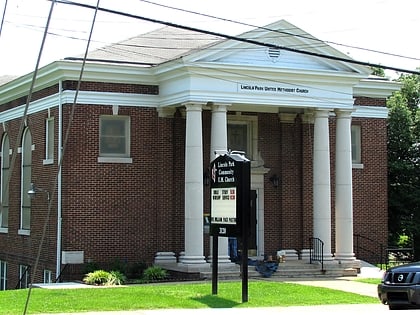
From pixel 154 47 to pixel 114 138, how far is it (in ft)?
15.7

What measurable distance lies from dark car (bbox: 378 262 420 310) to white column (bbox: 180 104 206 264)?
1012 centimetres

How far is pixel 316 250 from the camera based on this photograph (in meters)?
28.7

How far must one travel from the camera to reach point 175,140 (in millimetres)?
28469

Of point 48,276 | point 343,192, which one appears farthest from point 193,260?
point 343,192

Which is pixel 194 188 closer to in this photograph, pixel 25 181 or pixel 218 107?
pixel 218 107

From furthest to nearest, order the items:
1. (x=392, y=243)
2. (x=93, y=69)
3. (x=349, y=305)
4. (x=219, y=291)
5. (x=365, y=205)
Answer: (x=392, y=243), (x=365, y=205), (x=93, y=69), (x=219, y=291), (x=349, y=305)

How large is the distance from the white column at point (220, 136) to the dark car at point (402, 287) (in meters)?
10.1

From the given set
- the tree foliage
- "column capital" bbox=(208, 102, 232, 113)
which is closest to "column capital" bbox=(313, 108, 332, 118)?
"column capital" bbox=(208, 102, 232, 113)

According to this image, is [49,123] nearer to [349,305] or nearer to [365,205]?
[365,205]

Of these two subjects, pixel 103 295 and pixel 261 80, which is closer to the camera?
pixel 103 295

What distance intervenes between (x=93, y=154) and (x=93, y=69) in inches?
109

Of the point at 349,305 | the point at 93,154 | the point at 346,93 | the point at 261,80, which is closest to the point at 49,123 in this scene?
the point at 93,154

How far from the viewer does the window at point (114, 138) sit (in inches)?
1090

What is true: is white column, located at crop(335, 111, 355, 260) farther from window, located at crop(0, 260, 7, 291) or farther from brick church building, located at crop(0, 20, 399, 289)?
window, located at crop(0, 260, 7, 291)
